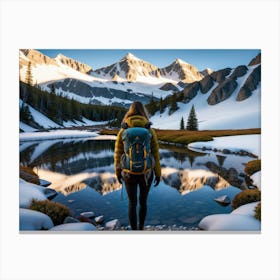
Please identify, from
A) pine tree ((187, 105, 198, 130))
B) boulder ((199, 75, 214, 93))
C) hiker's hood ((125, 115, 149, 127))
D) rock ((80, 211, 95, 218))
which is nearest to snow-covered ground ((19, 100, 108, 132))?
hiker's hood ((125, 115, 149, 127))

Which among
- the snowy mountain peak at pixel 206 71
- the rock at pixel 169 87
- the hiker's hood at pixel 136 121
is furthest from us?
the rock at pixel 169 87

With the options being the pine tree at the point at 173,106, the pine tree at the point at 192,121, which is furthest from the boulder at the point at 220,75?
the pine tree at the point at 173,106

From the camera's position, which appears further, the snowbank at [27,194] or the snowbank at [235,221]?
the snowbank at [27,194]

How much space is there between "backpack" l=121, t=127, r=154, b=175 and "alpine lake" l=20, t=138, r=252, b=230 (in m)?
1.37

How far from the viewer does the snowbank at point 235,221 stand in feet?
17.3

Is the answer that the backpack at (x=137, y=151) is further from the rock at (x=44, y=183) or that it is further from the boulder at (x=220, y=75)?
the boulder at (x=220, y=75)

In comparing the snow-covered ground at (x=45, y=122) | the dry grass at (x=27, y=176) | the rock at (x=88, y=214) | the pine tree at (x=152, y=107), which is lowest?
the rock at (x=88, y=214)

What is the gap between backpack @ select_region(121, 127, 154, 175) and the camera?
4.17 meters
